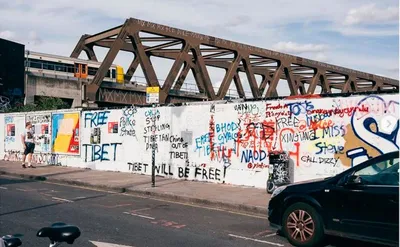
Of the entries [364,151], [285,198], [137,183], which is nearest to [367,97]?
[364,151]

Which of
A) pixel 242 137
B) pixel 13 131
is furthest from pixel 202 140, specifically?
pixel 13 131

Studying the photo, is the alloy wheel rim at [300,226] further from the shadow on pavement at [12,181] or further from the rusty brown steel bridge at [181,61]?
the rusty brown steel bridge at [181,61]

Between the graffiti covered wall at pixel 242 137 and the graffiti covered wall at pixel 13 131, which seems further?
the graffiti covered wall at pixel 13 131

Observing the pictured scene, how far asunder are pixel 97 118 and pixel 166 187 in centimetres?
642

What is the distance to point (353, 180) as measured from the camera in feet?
23.5

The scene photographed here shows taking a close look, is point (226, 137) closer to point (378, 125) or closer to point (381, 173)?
point (378, 125)

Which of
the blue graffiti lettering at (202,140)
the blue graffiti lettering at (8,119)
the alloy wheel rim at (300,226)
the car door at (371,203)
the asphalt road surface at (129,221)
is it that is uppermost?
the blue graffiti lettering at (8,119)

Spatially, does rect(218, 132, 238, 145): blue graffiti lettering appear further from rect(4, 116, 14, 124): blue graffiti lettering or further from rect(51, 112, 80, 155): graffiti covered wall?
rect(4, 116, 14, 124): blue graffiti lettering

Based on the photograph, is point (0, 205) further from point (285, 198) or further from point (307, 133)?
point (307, 133)

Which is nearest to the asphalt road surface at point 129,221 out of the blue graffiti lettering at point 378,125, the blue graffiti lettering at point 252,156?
the blue graffiti lettering at point 252,156

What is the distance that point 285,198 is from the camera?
789 cm

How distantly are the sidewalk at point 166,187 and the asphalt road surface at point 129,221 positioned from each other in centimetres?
43

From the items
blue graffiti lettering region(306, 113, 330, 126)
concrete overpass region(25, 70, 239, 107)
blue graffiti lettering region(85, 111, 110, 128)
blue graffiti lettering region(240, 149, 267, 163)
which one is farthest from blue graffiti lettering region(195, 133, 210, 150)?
concrete overpass region(25, 70, 239, 107)

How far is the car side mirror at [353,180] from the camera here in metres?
7.10
